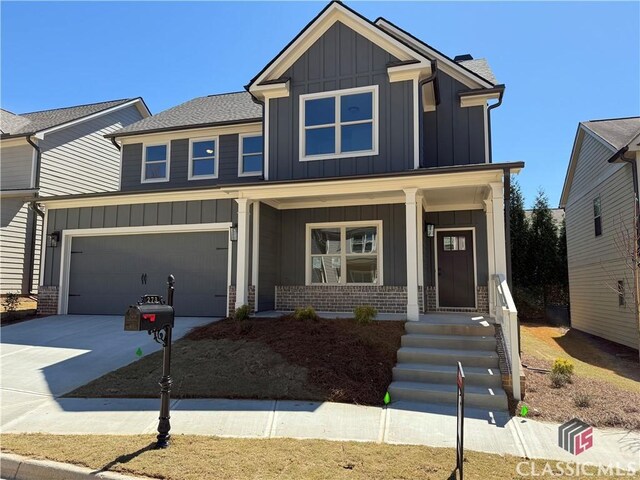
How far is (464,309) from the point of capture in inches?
431

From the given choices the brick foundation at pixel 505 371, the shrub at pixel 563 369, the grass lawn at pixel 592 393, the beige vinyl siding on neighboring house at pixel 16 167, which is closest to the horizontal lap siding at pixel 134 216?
the beige vinyl siding on neighboring house at pixel 16 167

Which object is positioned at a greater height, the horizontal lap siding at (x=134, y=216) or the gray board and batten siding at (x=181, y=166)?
the gray board and batten siding at (x=181, y=166)

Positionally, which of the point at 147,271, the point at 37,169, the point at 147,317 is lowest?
the point at 147,317

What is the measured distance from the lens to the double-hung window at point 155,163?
13797 millimetres

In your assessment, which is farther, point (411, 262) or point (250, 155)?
point (250, 155)

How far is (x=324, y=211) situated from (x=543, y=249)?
48.7 feet

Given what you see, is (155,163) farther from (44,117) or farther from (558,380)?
(558,380)

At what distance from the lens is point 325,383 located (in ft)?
20.0

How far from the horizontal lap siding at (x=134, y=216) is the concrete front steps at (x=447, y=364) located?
519 cm

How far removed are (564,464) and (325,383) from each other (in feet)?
10.1

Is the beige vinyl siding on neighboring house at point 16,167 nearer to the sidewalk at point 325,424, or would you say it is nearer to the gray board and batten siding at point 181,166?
the gray board and batten siding at point 181,166

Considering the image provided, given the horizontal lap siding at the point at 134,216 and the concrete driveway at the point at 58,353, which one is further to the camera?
the horizontal lap siding at the point at 134,216

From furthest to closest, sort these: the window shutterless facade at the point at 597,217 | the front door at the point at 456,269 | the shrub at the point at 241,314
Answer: the window shutterless facade at the point at 597,217
the front door at the point at 456,269
the shrub at the point at 241,314

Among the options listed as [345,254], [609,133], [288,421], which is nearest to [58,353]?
[288,421]
